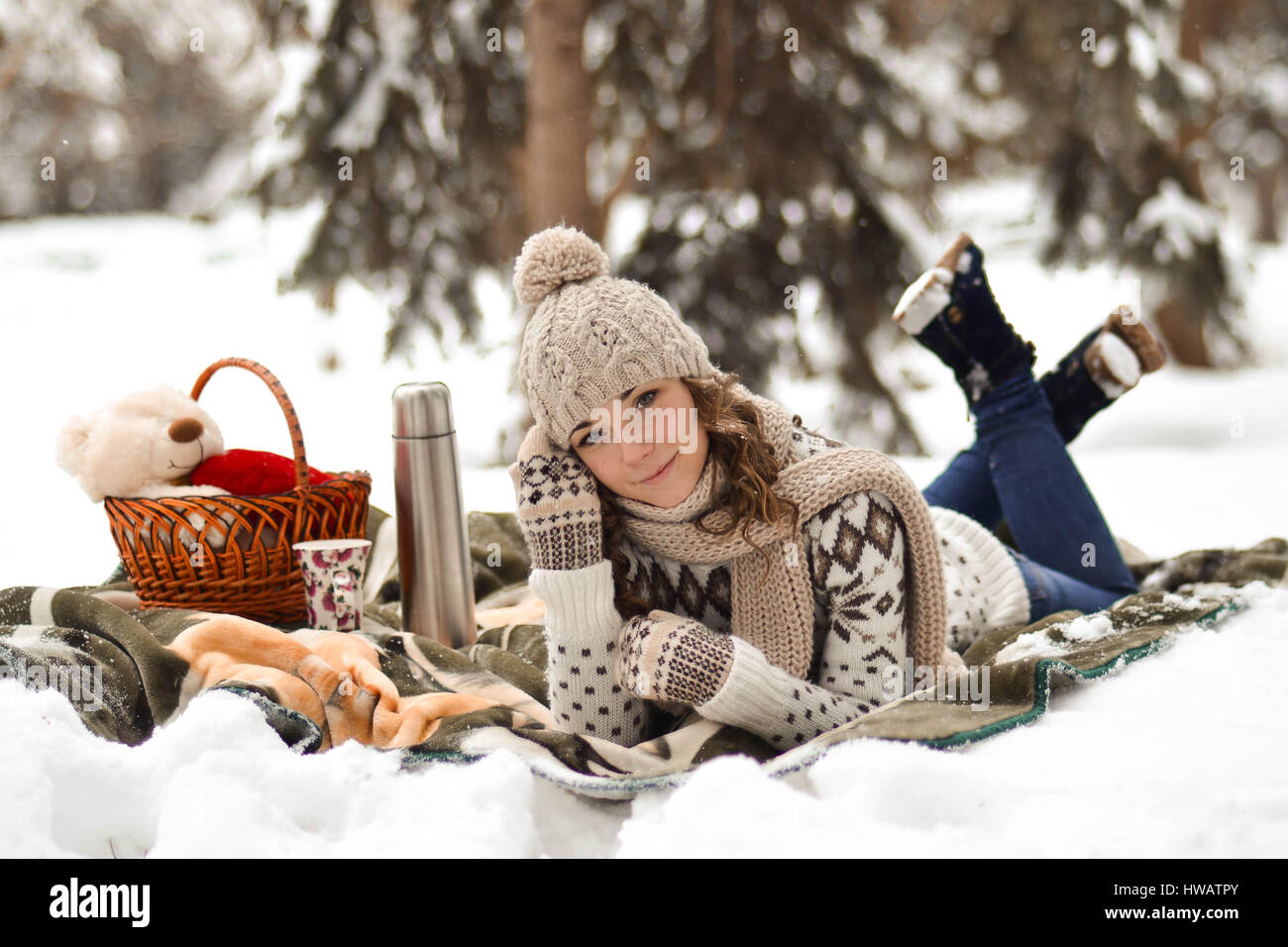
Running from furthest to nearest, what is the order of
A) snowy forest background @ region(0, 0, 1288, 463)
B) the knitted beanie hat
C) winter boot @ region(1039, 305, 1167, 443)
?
snowy forest background @ region(0, 0, 1288, 463) < winter boot @ region(1039, 305, 1167, 443) < the knitted beanie hat

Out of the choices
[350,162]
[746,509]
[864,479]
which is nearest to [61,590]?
[746,509]

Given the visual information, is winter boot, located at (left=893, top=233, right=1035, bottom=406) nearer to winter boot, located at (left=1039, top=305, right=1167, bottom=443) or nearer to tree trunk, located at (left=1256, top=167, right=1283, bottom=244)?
winter boot, located at (left=1039, top=305, right=1167, bottom=443)

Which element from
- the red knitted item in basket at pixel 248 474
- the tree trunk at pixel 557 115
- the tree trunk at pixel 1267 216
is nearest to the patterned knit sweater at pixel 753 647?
the red knitted item in basket at pixel 248 474

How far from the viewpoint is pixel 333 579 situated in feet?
4.58

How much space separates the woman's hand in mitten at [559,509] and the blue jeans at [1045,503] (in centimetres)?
80

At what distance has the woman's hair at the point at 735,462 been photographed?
104cm

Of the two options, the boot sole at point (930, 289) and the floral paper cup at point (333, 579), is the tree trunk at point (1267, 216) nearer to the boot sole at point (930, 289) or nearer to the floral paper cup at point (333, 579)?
the boot sole at point (930, 289)

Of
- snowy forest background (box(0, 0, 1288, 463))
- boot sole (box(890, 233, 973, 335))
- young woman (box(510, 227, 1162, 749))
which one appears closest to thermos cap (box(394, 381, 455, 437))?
young woman (box(510, 227, 1162, 749))

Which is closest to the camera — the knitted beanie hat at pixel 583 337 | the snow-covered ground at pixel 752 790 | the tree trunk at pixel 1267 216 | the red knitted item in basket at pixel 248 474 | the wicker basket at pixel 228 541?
the snow-covered ground at pixel 752 790

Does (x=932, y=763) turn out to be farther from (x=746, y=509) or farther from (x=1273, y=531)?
(x=1273, y=531)

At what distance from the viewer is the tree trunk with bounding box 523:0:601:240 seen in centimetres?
278

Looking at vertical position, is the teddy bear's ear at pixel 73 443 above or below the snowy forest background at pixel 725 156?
below

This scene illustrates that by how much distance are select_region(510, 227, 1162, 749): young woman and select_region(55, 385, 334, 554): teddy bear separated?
0.58m
